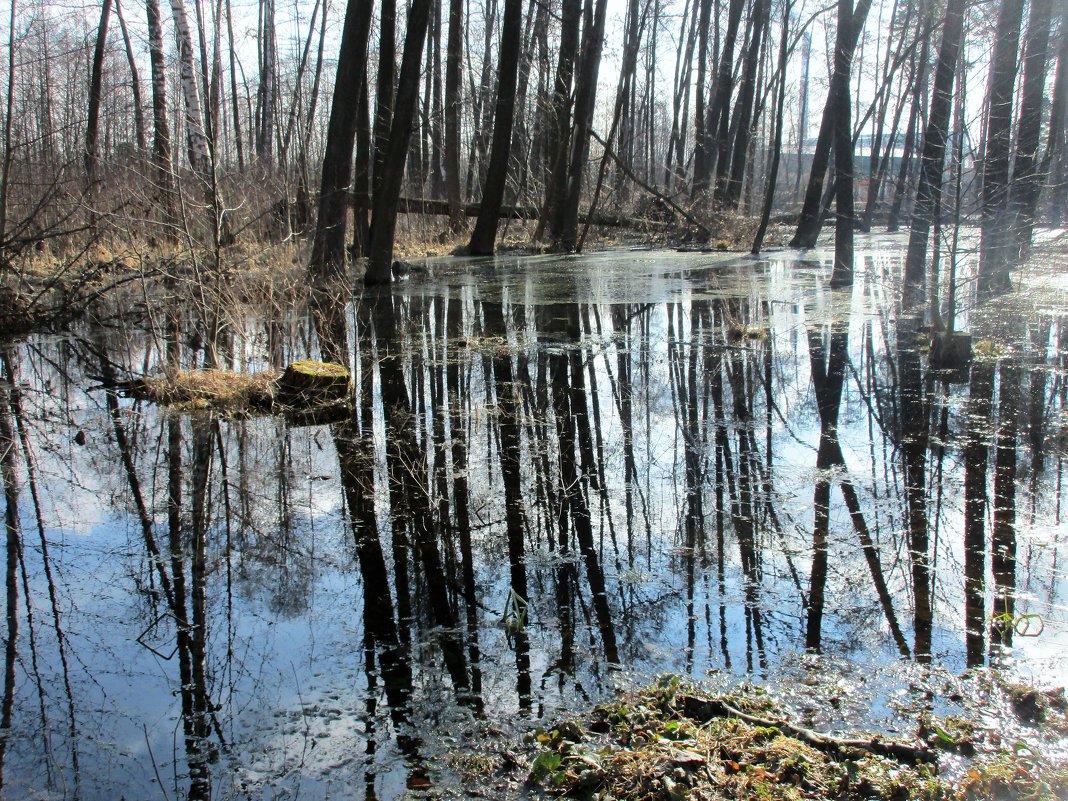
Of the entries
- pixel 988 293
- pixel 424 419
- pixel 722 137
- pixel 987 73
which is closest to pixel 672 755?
pixel 424 419

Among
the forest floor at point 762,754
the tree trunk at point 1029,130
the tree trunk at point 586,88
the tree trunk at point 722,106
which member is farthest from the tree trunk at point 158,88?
the tree trunk at point 722,106

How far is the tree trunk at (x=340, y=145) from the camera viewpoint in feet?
41.8

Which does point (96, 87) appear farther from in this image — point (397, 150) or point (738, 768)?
point (738, 768)

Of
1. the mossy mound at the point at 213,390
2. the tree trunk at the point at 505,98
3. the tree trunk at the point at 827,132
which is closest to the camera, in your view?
the mossy mound at the point at 213,390

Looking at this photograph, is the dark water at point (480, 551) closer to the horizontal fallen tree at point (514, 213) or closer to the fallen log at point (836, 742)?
the fallen log at point (836, 742)

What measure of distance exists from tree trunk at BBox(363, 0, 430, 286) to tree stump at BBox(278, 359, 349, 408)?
23.8 feet

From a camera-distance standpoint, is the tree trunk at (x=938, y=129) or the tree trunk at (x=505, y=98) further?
the tree trunk at (x=505, y=98)

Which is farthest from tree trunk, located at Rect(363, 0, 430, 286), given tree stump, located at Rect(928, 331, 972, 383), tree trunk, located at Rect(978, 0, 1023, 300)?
tree stump, located at Rect(928, 331, 972, 383)

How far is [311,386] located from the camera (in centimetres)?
705

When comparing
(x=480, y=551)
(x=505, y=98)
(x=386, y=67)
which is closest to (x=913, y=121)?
(x=505, y=98)

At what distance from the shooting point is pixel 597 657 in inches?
127

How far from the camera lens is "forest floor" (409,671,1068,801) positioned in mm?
2432

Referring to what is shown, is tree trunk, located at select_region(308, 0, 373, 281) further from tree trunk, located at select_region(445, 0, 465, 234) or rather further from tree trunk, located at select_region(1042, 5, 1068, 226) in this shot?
tree trunk, located at select_region(1042, 5, 1068, 226)

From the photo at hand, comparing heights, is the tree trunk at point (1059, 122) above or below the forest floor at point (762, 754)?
above
